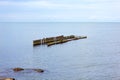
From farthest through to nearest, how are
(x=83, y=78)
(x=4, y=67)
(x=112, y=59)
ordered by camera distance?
(x=112, y=59) → (x=4, y=67) → (x=83, y=78)

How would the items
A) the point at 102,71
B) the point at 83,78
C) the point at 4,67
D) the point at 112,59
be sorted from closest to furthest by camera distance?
the point at 83,78, the point at 102,71, the point at 4,67, the point at 112,59

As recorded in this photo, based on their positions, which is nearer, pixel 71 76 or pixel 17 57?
pixel 71 76

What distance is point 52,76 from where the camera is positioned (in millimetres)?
47469

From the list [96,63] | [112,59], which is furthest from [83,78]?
[112,59]

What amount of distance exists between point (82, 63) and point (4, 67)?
49.1ft

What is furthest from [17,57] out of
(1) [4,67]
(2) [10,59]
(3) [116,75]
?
(3) [116,75]

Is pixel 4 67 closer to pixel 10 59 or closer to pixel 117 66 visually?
pixel 10 59

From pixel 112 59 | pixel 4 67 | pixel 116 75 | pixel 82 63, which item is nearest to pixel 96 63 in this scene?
pixel 82 63

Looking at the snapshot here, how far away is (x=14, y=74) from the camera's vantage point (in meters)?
48.1

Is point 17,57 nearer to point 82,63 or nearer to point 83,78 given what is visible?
point 82,63

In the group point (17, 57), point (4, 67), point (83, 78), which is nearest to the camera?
point (83, 78)

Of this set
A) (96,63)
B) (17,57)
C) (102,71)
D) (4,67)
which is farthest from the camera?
(17,57)

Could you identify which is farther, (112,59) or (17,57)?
(17,57)

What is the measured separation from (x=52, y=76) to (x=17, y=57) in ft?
78.9
